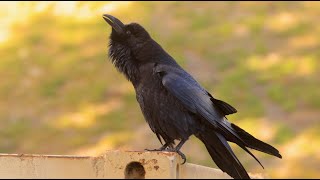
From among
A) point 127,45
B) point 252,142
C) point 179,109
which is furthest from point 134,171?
point 127,45

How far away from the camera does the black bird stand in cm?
474

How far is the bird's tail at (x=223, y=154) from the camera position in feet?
15.1

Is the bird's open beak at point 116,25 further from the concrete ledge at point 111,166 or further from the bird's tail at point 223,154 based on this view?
the concrete ledge at point 111,166

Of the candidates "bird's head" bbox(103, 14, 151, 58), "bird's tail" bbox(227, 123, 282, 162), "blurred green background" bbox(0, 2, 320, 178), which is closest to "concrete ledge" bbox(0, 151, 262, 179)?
"bird's tail" bbox(227, 123, 282, 162)

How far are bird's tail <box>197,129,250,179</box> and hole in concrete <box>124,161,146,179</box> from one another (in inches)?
46.9

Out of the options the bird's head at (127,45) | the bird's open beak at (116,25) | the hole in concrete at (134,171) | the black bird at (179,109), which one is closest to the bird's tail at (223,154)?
the black bird at (179,109)

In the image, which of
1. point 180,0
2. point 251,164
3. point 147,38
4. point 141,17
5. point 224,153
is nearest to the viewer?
point 224,153

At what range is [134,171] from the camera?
3.51m

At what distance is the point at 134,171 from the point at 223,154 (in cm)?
130

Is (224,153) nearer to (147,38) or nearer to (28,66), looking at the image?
(147,38)

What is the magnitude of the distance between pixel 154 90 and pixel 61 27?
25.9ft

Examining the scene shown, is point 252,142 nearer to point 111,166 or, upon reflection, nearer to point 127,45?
point 127,45

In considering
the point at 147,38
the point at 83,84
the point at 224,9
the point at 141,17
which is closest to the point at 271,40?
the point at 224,9

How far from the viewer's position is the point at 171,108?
4871 millimetres
